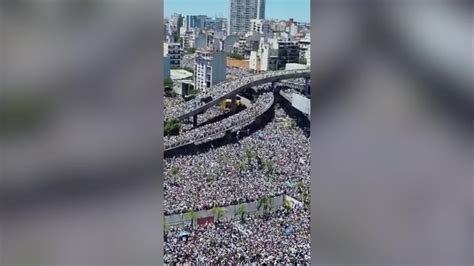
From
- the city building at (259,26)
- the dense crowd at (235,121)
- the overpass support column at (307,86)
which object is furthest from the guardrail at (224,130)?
the city building at (259,26)

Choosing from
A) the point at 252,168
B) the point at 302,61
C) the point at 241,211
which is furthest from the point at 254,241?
the point at 302,61

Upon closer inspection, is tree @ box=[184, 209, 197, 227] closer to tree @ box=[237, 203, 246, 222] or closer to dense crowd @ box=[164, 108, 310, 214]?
dense crowd @ box=[164, 108, 310, 214]

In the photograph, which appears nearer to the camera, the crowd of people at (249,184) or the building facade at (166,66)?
the building facade at (166,66)

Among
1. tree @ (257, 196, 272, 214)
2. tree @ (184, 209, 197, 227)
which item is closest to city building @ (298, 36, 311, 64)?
tree @ (257, 196, 272, 214)

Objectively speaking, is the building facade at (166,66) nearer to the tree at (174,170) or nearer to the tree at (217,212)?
the tree at (174,170)
